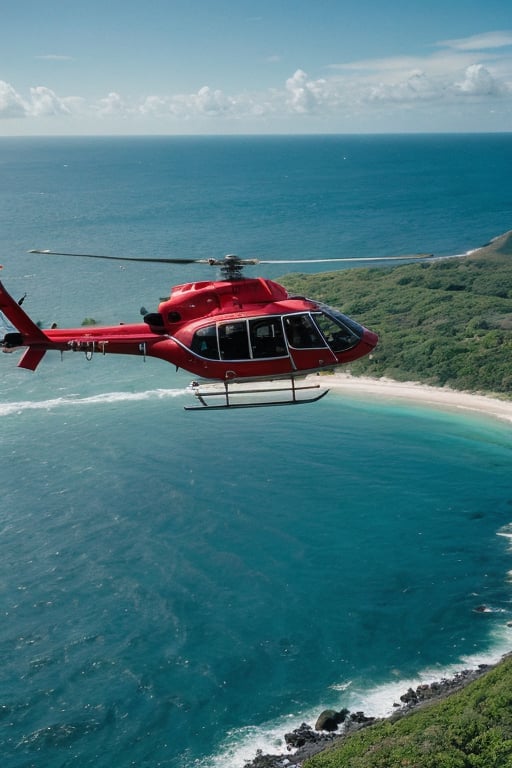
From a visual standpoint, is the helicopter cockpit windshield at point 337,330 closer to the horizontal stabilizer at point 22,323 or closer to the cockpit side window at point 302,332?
the cockpit side window at point 302,332

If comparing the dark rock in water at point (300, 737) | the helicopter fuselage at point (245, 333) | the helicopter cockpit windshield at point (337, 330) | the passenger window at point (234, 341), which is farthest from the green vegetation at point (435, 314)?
the passenger window at point (234, 341)

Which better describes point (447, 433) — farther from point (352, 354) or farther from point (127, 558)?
point (352, 354)

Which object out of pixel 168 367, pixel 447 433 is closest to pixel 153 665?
pixel 447 433

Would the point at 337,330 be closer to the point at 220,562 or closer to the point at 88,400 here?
the point at 220,562

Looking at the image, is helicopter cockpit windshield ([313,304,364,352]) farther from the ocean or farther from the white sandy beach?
the white sandy beach

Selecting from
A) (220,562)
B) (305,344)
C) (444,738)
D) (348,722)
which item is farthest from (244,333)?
(220,562)

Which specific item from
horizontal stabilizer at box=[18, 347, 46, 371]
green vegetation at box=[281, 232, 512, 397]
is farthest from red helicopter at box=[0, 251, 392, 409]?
green vegetation at box=[281, 232, 512, 397]
